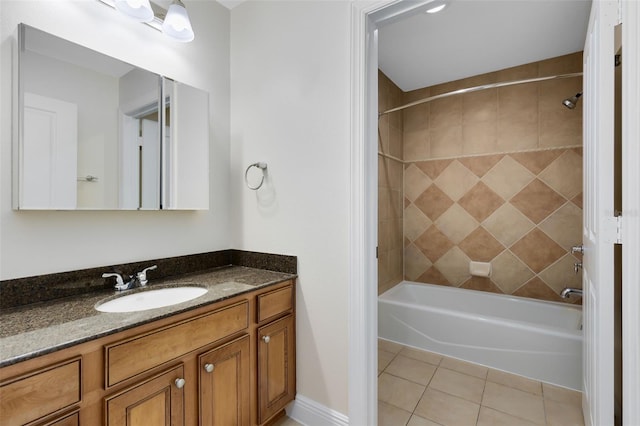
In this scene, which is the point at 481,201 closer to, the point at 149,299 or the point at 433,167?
the point at 433,167

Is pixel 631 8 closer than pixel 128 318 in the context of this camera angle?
Yes

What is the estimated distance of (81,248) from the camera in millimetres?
1385

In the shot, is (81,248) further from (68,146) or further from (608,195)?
(608,195)

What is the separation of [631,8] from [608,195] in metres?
0.61

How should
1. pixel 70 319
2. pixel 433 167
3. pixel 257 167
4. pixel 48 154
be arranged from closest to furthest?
pixel 70 319 → pixel 48 154 → pixel 257 167 → pixel 433 167

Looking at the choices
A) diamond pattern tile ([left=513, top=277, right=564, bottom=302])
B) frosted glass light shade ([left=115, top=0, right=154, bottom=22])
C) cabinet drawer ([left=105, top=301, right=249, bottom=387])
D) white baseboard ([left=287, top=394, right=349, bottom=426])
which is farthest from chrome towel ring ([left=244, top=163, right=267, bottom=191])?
diamond pattern tile ([left=513, top=277, right=564, bottom=302])

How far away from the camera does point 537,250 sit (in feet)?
8.98

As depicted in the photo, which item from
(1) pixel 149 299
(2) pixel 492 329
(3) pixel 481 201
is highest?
(3) pixel 481 201

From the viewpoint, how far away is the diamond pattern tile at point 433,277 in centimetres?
318

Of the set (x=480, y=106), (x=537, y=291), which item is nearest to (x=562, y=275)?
(x=537, y=291)

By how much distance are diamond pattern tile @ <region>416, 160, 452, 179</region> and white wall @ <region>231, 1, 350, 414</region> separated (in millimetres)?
1992

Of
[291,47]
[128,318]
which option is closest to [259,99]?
[291,47]

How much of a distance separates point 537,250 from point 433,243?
0.91 metres

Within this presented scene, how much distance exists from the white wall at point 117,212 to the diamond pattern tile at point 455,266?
2.30 m
